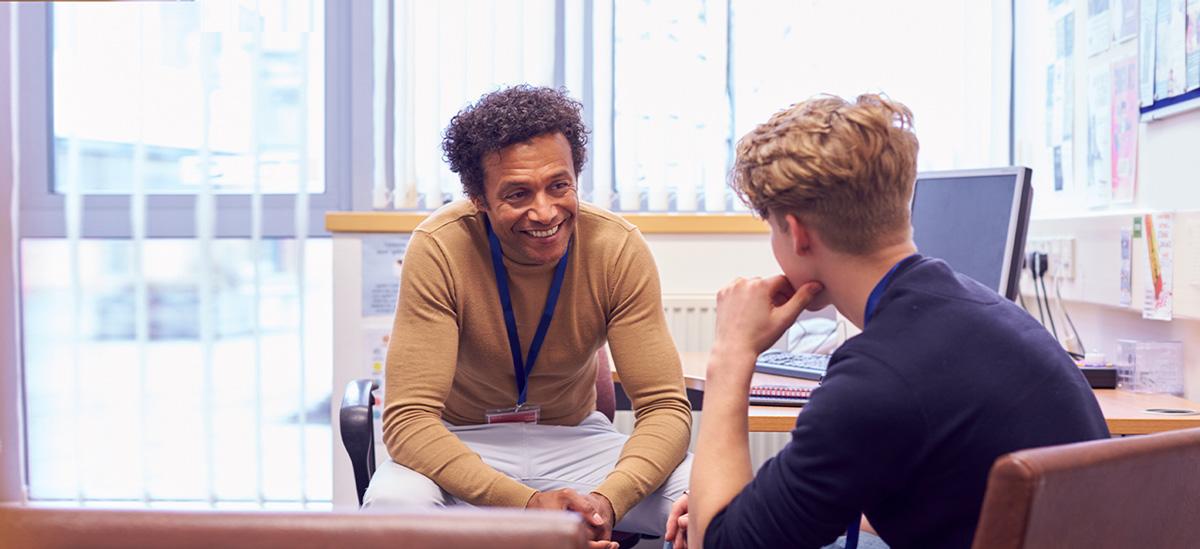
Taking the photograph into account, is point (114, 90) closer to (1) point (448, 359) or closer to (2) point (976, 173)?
(1) point (448, 359)

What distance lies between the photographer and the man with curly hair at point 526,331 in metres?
1.82

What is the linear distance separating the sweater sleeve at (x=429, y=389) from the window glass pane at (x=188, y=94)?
55.0 inches

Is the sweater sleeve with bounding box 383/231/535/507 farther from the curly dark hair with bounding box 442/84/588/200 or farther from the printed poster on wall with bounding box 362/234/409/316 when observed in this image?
the printed poster on wall with bounding box 362/234/409/316

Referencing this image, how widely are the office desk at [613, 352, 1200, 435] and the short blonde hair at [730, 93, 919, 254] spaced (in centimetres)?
61

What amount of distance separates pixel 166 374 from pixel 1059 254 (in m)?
2.53

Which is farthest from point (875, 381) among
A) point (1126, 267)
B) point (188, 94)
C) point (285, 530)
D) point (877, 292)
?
point (188, 94)

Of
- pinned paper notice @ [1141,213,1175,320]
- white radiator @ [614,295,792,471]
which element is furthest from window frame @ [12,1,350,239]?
pinned paper notice @ [1141,213,1175,320]

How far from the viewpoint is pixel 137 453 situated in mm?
3143

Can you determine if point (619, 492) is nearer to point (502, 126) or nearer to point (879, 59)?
point (502, 126)

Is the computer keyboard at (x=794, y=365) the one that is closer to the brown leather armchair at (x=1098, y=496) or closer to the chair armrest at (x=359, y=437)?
the chair armrest at (x=359, y=437)

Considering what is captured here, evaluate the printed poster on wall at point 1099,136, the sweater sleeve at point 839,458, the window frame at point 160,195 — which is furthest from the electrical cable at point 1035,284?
the window frame at point 160,195

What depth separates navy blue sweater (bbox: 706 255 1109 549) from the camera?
103cm

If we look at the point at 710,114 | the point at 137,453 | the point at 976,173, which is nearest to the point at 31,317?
the point at 137,453

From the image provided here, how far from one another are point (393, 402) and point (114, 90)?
71.5 inches
